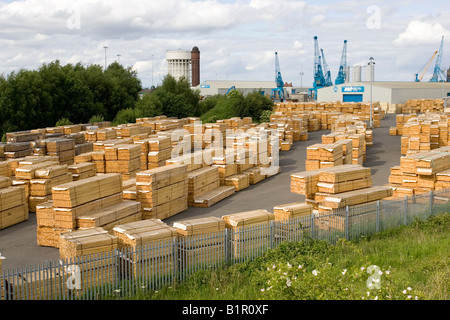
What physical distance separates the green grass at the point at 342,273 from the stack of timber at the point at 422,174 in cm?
254

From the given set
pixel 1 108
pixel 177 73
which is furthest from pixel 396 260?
pixel 177 73

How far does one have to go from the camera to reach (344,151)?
2464 centimetres

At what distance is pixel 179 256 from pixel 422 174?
10775 mm

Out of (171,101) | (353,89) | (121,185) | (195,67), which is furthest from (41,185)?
(195,67)

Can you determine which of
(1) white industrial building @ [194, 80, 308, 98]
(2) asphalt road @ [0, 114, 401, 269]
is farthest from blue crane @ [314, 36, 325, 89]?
(2) asphalt road @ [0, 114, 401, 269]

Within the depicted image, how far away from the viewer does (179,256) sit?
1275cm

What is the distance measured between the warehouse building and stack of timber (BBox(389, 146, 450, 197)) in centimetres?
5161

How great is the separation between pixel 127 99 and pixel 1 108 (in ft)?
57.1

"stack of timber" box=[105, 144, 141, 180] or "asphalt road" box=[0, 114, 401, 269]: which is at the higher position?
"stack of timber" box=[105, 144, 141, 180]

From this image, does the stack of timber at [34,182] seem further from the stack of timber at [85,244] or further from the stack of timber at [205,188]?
the stack of timber at [85,244]

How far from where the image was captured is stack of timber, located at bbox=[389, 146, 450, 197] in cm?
1867

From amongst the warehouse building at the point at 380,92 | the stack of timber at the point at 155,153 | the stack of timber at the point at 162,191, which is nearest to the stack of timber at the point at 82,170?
the stack of timber at the point at 155,153

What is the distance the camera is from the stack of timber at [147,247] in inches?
466

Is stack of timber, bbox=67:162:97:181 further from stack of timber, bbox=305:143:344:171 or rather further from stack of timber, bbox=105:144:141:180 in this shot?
stack of timber, bbox=305:143:344:171
